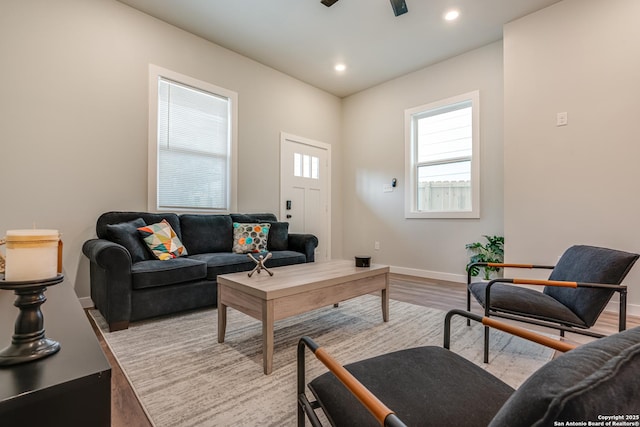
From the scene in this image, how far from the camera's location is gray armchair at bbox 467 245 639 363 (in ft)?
5.30

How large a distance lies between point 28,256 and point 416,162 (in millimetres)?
4585

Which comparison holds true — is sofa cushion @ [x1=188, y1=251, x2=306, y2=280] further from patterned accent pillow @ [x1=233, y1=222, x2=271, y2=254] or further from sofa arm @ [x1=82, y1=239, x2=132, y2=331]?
sofa arm @ [x1=82, y1=239, x2=132, y2=331]

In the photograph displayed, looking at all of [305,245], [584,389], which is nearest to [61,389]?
[584,389]

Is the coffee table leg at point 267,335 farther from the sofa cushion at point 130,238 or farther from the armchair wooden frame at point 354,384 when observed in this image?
the sofa cushion at point 130,238

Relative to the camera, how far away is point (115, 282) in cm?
224

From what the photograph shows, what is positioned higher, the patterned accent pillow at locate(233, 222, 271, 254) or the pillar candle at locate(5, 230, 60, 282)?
the pillar candle at locate(5, 230, 60, 282)

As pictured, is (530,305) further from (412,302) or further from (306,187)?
(306,187)

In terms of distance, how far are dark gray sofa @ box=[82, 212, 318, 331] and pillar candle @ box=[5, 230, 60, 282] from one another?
1.78m

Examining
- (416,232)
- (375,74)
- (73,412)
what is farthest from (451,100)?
(73,412)

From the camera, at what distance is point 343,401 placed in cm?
84

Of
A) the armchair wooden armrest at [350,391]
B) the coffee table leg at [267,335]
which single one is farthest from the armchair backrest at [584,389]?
the coffee table leg at [267,335]

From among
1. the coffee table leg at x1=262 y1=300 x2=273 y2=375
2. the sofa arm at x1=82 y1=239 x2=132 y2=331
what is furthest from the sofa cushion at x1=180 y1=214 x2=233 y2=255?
the coffee table leg at x1=262 y1=300 x2=273 y2=375

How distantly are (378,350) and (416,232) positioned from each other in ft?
9.40

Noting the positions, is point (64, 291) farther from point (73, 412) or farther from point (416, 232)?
point (416, 232)
